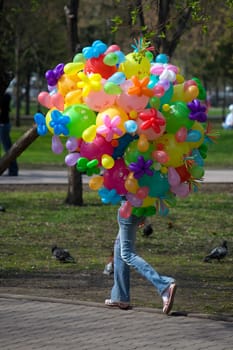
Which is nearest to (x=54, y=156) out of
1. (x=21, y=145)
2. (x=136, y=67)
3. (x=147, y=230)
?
(x=147, y=230)

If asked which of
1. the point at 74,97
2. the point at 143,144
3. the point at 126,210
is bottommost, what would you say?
the point at 126,210

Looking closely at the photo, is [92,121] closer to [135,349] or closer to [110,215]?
[135,349]

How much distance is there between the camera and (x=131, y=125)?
870 cm

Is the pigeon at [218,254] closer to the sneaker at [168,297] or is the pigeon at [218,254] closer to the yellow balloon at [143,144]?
the sneaker at [168,297]

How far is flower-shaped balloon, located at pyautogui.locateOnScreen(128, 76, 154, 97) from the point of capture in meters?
8.78

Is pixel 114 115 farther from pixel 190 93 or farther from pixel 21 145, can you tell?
pixel 21 145

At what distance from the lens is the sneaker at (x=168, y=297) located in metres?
9.25

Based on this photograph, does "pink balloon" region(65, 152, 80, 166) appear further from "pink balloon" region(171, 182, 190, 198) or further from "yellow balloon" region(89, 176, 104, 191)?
"pink balloon" region(171, 182, 190, 198)

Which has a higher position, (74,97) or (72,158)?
(74,97)

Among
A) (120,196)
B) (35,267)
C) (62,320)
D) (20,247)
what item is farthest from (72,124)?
(20,247)

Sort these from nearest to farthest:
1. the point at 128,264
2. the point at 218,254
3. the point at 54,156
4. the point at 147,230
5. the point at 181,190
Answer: the point at 181,190 < the point at 128,264 < the point at 218,254 < the point at 147,230 < the point at 54,156

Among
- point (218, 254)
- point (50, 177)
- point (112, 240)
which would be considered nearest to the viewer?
point (218, 254)

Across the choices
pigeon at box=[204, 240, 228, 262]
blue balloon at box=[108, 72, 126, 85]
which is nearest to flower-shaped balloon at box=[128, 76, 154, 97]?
blue balloon at box=[108, 72, 126, 85]

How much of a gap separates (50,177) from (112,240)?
958 centimetres
